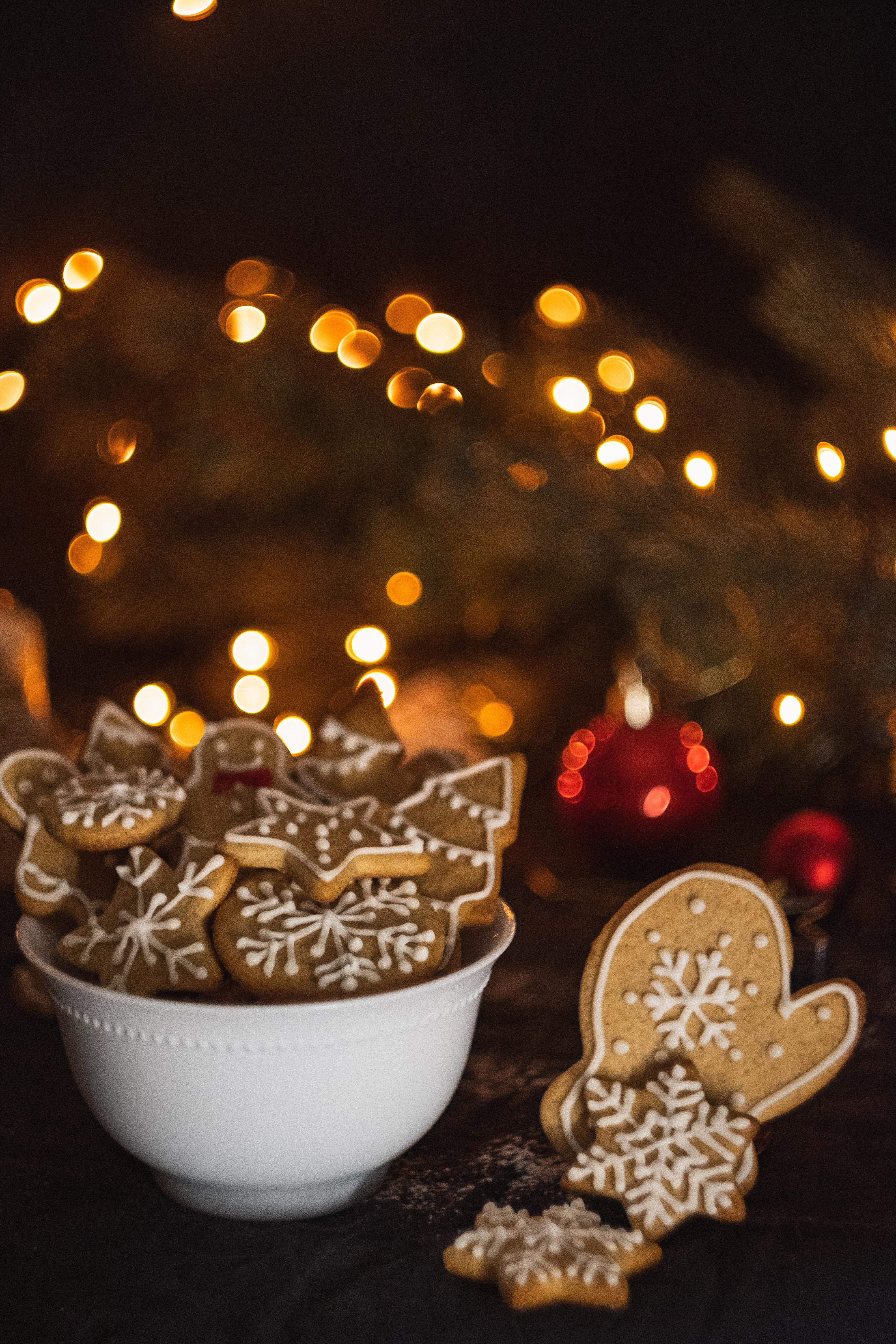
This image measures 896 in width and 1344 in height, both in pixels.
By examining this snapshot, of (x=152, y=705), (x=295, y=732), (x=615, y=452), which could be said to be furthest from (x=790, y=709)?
(x=152, y=705)

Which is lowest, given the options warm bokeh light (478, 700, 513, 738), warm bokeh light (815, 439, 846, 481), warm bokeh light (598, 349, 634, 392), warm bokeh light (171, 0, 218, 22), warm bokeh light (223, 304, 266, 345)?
warm bokeh light (478, 700, 513, 738)

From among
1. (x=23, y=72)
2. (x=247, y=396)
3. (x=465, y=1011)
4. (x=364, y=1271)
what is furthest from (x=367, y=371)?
(x=364, y=1271)

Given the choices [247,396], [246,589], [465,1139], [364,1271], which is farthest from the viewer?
[246,589]

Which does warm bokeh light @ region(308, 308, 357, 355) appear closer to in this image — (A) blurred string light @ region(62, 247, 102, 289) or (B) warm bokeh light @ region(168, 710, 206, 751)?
(A) blurred string light @ region(62, 247, 102, 289)

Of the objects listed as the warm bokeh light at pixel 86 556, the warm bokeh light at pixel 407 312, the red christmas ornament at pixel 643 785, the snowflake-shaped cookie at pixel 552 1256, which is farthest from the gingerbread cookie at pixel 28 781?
the warm bokeh light at pixel 407 312

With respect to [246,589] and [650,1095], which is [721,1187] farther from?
[246,589]

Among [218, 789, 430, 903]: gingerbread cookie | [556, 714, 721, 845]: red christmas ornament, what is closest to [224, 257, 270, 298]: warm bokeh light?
[556, 714, 721, 845]: red christmas ornament
